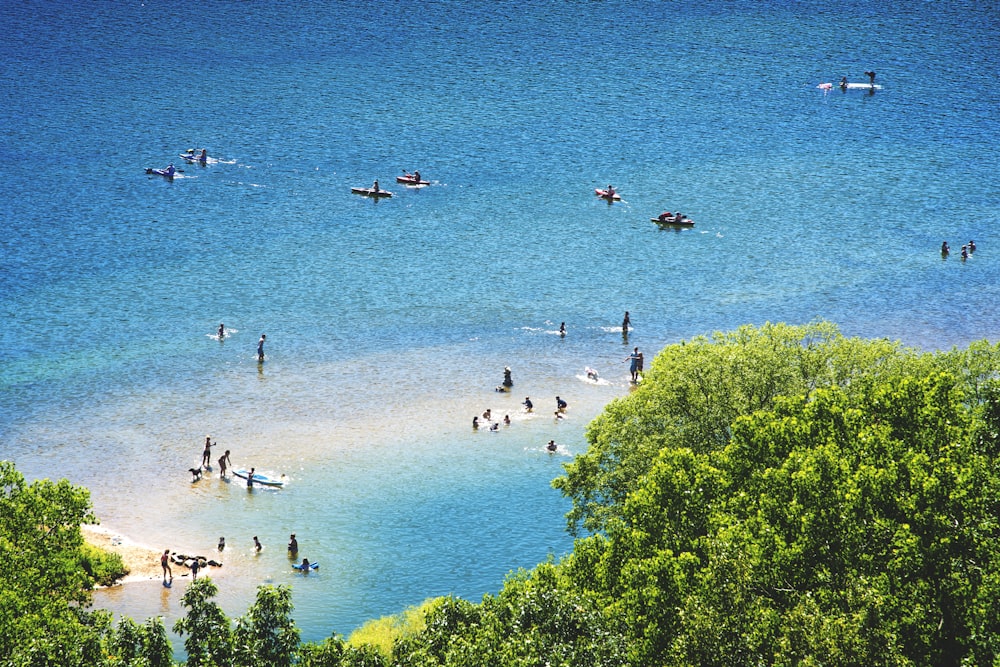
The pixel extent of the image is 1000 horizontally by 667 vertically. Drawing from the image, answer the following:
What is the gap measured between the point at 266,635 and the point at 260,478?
146 ft

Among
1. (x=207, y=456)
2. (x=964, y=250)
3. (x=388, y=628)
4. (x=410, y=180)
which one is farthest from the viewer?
(x=410, y=180)

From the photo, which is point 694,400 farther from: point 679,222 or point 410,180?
point 410,180

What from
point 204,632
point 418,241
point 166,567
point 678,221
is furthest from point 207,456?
point 678,221

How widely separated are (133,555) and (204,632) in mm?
36461

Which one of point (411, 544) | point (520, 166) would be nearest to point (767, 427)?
point (411, 544)

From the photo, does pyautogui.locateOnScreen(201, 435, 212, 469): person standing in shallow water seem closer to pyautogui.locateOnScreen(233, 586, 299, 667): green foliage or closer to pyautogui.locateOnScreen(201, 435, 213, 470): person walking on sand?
pyautogui.locateOnScreen(201, 435, 213, 470): person walking on sand

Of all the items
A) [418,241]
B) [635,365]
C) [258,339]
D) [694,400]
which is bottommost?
[635,365]

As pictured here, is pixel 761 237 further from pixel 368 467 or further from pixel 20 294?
pixel 20 294

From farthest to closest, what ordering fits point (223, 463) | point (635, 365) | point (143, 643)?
point (635, 365) → point (223, 463) → point (143, 643)

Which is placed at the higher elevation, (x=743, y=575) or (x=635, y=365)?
(x=635, y=365)

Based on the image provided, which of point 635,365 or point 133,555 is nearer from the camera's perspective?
point 133,555

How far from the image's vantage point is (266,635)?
4700 centimetres

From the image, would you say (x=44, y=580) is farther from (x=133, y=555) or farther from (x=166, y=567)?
(x=133, y=555)

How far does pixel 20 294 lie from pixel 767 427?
84660mm
